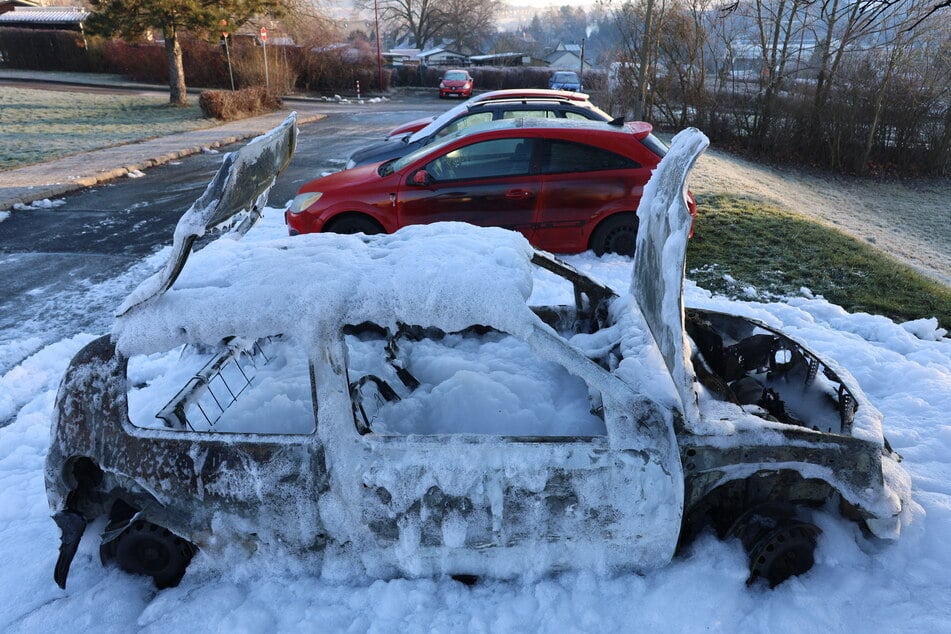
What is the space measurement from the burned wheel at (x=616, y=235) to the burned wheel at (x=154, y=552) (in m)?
5.81

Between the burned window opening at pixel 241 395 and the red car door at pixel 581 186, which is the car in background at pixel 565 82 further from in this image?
the burned window opening at pixel 241 395

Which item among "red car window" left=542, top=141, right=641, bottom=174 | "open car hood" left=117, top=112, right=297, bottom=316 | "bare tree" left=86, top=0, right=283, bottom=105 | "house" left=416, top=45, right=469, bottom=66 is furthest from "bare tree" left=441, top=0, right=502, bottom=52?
"open car hood" left=117, top=112, right=297, bottom=316

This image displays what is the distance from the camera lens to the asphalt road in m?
6.20

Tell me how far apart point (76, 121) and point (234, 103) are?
5.08 m

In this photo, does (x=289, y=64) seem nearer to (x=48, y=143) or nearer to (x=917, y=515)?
(x=48, y=143)

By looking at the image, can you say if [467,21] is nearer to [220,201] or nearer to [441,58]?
[441,58]

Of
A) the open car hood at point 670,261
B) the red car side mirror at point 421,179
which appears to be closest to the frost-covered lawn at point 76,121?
the red car side mirror at point 421,179

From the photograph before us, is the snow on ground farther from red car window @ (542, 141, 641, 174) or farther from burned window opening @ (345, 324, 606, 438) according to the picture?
red car window @ (542, 141, 641, 174)

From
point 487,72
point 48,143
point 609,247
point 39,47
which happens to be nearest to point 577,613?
point 609,247

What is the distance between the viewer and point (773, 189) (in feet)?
49.3

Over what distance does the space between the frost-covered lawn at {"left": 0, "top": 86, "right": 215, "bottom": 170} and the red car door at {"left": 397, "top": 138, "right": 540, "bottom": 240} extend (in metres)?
11.2

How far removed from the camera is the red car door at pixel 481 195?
7344 millimetres

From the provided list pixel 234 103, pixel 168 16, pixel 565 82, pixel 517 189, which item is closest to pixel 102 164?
pixel 234 103

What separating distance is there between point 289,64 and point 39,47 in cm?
1702
